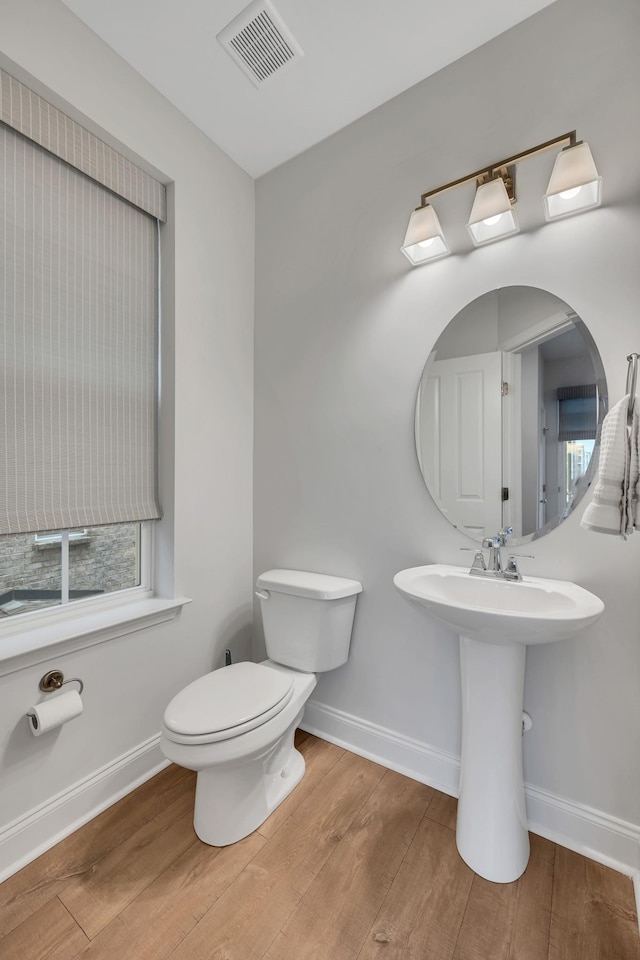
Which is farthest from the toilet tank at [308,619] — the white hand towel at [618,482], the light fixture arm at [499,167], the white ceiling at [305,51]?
the white ceiling at [305,51]

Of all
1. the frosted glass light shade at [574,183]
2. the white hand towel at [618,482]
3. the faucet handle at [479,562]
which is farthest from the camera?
the faucet handle at [479,562]

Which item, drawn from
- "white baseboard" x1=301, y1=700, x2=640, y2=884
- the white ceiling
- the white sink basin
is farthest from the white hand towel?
the white ceiling

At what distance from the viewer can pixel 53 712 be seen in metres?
1.29

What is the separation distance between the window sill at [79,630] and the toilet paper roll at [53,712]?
5.2 inches

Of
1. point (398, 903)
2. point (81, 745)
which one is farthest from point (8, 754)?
point (398, 903)

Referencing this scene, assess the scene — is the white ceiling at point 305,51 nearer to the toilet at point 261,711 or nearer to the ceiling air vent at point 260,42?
the ceiling air vent at point 260,42

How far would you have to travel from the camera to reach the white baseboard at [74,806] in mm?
1269

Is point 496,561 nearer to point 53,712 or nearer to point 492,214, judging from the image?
point 492,214

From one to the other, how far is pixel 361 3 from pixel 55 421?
175 cm

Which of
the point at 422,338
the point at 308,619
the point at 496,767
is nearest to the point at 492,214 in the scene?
the point at 422,338

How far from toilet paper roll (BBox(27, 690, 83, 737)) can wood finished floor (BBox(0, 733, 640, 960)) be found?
0.43 metres

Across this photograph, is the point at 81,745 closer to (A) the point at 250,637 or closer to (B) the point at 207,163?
(A) the point at 250,637

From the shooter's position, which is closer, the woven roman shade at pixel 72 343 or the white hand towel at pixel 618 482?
the white hand towel at pixel 618 482

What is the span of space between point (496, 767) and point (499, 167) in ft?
6.21
